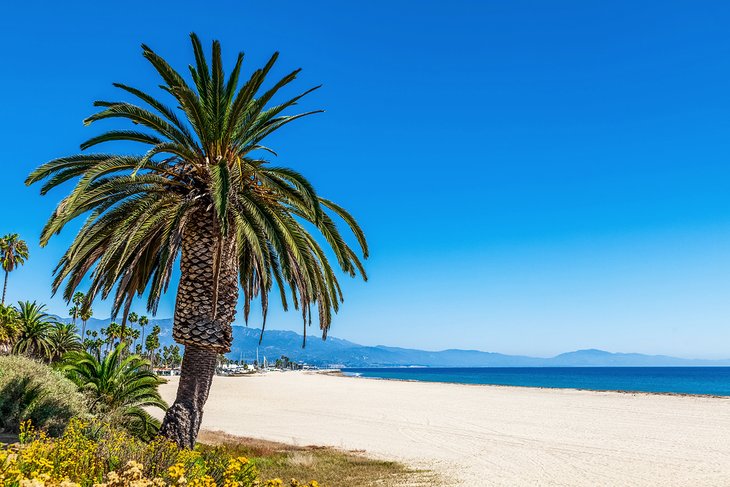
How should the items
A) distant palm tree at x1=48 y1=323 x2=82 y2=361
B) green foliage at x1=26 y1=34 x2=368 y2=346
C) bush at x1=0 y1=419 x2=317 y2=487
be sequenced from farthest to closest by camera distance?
distant palm tree at x1=48 y1=323 x2=82 y2=361 → green foliage at x1=26 y1=34 x2=368 y2=346 → bush at x1=0 y1=419 x2=317 y2=487

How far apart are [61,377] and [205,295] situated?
225 inches

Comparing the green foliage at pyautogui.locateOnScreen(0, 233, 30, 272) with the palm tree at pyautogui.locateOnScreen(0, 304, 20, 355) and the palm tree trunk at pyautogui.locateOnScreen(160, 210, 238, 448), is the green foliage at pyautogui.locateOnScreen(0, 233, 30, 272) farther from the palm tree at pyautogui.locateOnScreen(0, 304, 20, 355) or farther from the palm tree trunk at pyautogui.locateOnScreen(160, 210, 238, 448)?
the palm tree trunk at pyautogui.locateOnScreen(160, 210, 238, 448)

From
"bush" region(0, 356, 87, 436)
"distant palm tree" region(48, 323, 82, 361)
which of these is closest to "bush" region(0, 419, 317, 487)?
"bush" region(0, 356, 87, 436)

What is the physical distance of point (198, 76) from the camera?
35.8ft

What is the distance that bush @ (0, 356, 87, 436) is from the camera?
11516 millimetres

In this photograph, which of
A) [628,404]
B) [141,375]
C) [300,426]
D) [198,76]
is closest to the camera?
[198,76]

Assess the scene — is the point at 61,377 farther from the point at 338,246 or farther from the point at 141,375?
the point at 338,246

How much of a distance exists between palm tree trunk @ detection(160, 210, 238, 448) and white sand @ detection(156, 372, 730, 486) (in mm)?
6604

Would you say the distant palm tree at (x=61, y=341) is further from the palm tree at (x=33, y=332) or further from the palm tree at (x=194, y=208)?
the palm tree at (x=194, y=208)

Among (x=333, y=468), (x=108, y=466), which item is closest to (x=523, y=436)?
(x=333, y=468)

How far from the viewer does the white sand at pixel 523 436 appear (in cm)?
1394

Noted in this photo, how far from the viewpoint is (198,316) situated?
36.9 ft

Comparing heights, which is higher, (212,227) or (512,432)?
(212,227)

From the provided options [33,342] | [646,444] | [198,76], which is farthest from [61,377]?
[33,342]
